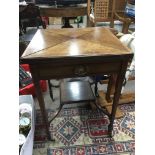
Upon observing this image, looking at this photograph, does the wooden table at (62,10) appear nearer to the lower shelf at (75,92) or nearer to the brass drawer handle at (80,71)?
the lower shelf at (75,92)

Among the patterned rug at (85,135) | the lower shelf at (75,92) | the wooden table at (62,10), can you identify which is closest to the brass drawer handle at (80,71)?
the lower shelf at (75,92)

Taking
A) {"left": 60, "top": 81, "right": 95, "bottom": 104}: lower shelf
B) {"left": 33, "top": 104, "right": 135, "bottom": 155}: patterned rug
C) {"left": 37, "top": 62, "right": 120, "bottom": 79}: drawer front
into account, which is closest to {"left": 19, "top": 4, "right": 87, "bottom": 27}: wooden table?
{"left": 60, "top": 81, "right": 95, "bottom": 104}: lower shelf

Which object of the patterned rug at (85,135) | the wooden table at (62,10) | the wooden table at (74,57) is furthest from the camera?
the wooden table at (62,10)

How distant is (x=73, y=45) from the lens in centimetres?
88

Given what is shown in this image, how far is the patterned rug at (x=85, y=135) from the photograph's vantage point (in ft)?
3.67

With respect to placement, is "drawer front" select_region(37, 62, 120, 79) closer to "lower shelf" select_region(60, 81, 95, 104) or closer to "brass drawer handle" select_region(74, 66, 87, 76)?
"brass drawer handle" select_region(74, 66, 87, 76)

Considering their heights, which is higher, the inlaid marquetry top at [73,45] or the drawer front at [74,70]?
the inlaid marquetry top at [73,45]

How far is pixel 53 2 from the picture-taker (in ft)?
7.93

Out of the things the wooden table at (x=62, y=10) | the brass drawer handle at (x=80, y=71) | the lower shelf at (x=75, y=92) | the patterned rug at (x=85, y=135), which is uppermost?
the wooden table at (x=62, y=10)

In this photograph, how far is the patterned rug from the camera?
1.12 m

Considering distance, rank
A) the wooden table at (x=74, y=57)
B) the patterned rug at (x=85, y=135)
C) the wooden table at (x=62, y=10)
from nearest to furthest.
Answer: the wooden table at (x=74, y=57) → the patterned rug at (x=85, y=135) → the wooden table at (x=62, y=10)

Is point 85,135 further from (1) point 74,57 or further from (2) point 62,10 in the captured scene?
(2) point 62,10

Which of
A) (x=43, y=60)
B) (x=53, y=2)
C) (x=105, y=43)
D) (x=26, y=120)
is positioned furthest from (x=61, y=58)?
(x=53, y=2)
